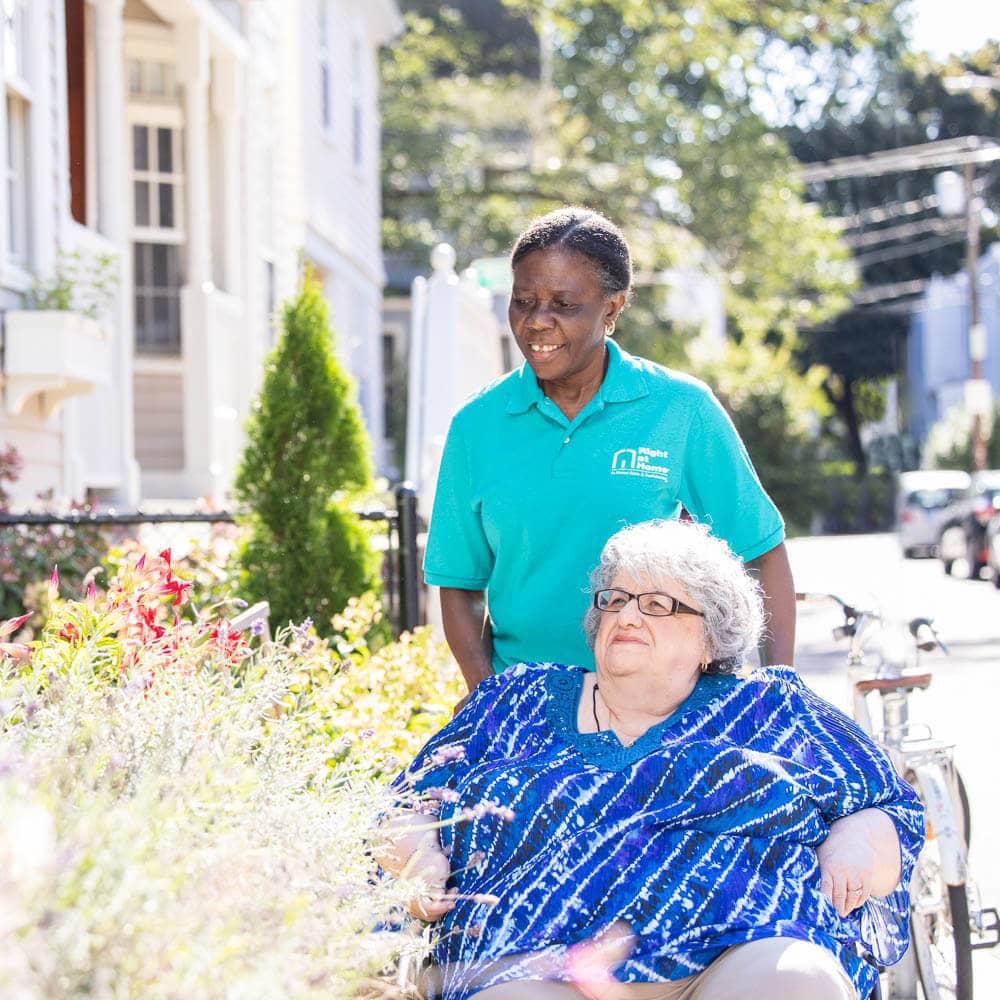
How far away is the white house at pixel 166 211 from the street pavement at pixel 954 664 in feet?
10.5

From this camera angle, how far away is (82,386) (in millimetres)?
8211

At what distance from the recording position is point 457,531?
3486 millimetres

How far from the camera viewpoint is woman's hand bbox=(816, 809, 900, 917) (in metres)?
2.88

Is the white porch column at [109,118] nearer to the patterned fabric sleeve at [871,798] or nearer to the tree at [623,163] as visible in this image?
the patterned fabric sleeve at [871,798]

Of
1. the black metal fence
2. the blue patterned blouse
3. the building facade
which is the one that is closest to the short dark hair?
the blue patterned blouse

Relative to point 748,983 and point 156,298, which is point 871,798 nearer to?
point 748,983

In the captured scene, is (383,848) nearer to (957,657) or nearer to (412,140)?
(957,657)

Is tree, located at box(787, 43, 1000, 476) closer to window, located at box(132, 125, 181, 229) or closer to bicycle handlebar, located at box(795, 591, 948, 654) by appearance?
window, located at box(132, 125, 181, 229)

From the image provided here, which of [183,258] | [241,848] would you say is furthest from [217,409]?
[241,848]

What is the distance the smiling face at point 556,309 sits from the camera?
3.22 meters

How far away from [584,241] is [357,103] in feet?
52.3

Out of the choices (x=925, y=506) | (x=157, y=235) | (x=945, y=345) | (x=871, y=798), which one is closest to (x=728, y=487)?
(x=871, y=798)

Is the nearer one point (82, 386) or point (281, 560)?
point (281, 560)

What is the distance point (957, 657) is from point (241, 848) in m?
10.9
